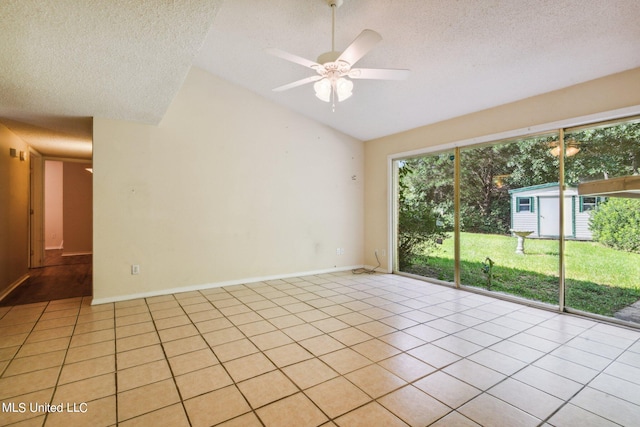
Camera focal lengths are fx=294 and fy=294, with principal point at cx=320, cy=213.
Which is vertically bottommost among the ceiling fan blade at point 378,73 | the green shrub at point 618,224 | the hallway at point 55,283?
the hallway at point 55,283

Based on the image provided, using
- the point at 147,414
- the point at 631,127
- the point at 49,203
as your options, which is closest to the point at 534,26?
the point at 631,127

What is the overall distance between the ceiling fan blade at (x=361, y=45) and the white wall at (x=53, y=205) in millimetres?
8962

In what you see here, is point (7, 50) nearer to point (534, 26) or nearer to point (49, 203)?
point (534, 26)

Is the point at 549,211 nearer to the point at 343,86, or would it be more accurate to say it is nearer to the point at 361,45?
the point at 343,86

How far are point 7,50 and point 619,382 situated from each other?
485 centimetres

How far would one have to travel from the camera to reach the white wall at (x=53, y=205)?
25.4 feet

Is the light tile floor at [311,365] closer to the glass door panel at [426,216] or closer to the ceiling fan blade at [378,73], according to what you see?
the glass door panel at [426,216]

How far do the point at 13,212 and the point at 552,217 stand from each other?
290 inches

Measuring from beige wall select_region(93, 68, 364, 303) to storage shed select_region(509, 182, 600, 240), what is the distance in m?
2.77

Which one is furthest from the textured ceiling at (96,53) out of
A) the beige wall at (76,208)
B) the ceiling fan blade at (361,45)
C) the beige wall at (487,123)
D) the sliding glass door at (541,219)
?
the beige wall at (76,208)

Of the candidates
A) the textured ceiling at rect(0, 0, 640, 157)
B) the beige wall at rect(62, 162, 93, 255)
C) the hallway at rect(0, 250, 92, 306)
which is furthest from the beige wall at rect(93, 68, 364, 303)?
the beige wall at rect(62, 162, 93, 255)

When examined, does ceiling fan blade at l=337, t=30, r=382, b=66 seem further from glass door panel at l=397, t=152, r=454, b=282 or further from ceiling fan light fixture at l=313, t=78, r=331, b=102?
glass door panel at l=397, t=152, r=454, b=282

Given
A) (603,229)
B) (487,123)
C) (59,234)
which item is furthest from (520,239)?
(59,234)

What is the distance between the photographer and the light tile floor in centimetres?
166
